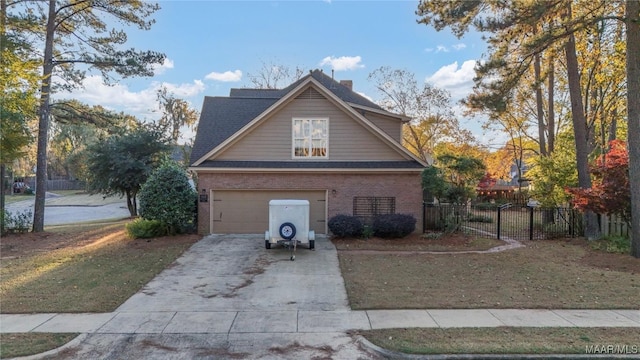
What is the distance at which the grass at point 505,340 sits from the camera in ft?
17.4

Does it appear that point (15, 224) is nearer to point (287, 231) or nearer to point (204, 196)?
point (204, 196)

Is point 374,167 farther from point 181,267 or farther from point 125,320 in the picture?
point 125,320

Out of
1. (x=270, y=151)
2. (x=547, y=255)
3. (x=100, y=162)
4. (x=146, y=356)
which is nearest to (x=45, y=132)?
(x=100, y=162)

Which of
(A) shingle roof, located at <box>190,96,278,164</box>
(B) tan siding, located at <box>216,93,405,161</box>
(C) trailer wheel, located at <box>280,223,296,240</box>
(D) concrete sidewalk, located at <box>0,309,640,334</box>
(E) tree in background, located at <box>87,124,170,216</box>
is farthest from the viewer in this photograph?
(E) tree in background, located at <box>87,124,170,216</box>

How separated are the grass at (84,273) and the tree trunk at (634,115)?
1353 cm

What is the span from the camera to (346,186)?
15.7 m

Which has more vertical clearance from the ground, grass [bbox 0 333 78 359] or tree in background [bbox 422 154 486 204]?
tree in background [bbox 422 154 486 204]

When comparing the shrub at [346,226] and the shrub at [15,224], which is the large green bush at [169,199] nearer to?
the shrub at [346,226]

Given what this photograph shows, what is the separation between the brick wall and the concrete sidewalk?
8.71 m

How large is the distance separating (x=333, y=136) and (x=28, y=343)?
12.2 m

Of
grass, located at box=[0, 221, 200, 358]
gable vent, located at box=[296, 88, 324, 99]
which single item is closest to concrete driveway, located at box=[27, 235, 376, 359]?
grass, located at box=[0, 221, 200, 358]

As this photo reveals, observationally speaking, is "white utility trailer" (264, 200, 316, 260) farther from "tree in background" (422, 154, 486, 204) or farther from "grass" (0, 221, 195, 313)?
"tree in background" (422, 154, 486, 204)

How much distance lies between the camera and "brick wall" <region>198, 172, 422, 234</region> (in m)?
15.5

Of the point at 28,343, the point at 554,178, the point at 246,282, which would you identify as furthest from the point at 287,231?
the point at 554,178
